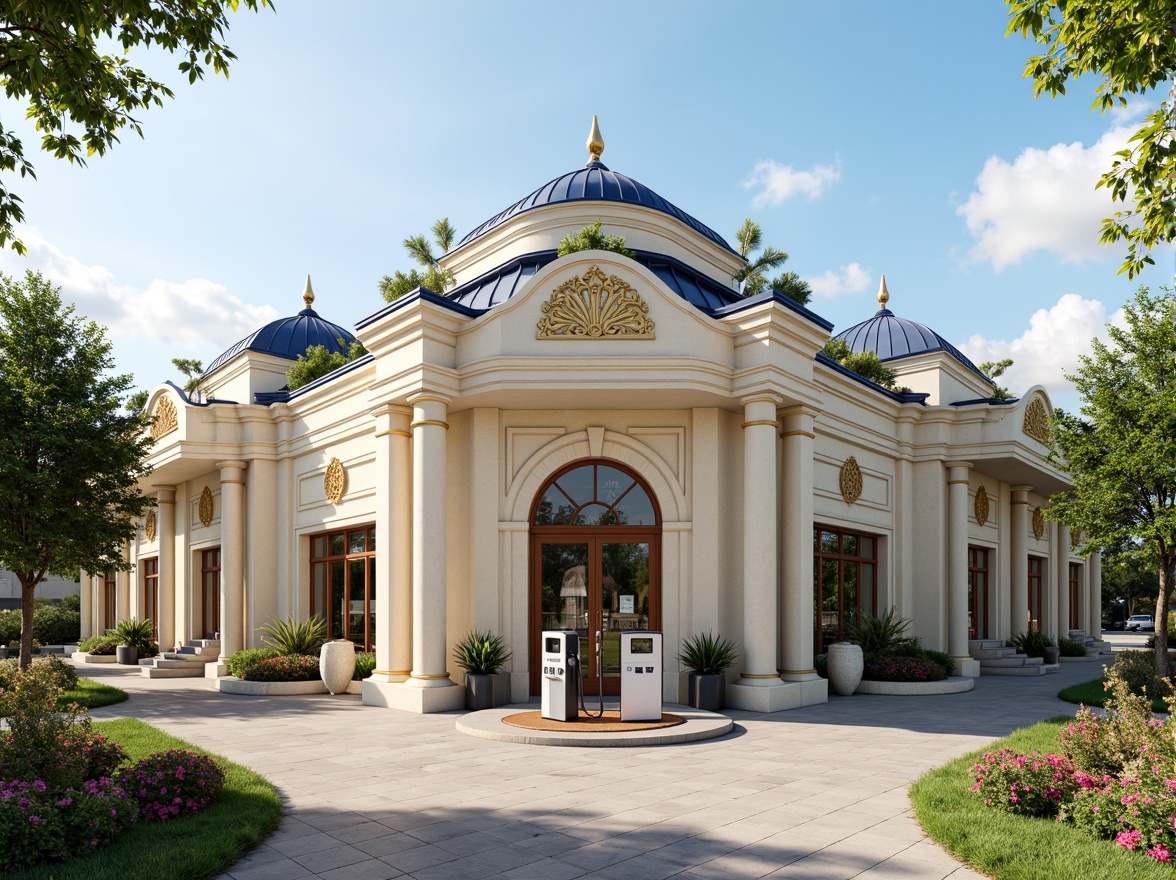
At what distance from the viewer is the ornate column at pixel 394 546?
15.6m

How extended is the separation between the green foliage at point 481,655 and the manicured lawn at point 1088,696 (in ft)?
32.7

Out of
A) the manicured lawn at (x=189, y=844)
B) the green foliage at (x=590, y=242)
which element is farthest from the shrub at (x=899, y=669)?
the manicured lawn at (x=189, y=844)

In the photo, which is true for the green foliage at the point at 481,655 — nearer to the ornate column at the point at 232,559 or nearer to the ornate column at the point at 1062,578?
the ornate column at the point at 232,559

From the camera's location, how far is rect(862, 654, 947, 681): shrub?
693 inches

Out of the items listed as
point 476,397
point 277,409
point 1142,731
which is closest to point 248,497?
point 277,409

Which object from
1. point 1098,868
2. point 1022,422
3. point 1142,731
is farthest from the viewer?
point 1022,422

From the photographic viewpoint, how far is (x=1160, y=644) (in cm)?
1705

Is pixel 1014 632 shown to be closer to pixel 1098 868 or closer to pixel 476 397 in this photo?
pixel 476 397

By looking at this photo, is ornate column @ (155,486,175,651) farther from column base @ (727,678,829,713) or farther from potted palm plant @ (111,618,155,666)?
column base @ (727,678,829,713)

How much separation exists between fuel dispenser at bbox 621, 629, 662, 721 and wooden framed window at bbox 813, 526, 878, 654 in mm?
6902

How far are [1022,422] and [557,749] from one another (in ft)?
50.6

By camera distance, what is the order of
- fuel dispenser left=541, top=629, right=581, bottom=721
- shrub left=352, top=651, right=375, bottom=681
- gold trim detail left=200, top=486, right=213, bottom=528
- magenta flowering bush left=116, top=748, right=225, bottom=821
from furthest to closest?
gold trim detail left=200, top=486, right=213, bottom=528
shrub left=352, top=651, right=375, bottom=681
fuel dispenser left=541, top=629, right=581, bottom=721
magenta flowering bush left=116, top=748, right=225, bottom=821

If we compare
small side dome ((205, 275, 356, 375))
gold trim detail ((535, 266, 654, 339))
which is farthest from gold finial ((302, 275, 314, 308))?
gold trim detail ((535, 266, 654, 339))

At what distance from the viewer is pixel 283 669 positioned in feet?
59.5
